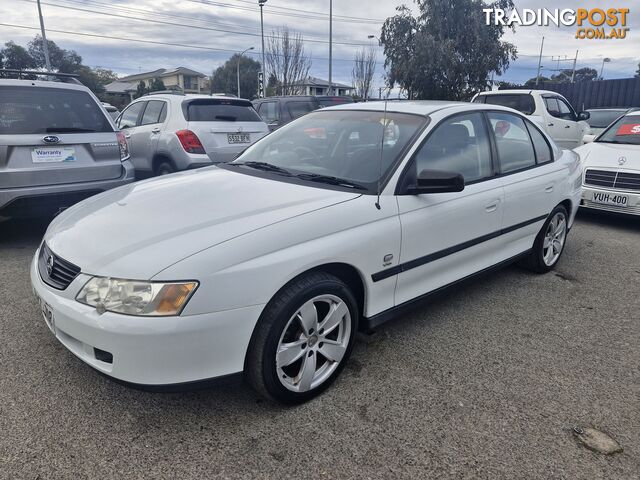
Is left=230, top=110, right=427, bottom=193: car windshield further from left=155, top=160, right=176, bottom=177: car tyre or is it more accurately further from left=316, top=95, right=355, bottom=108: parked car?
left=316, top=95, right=355, bottom=108: parked car

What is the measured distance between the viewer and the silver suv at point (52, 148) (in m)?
4.27

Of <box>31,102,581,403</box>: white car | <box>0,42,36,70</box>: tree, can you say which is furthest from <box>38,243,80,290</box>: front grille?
<box>0,42,36,70</box>: tree

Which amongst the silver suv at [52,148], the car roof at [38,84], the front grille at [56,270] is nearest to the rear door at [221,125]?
the silver suv at [52,148]

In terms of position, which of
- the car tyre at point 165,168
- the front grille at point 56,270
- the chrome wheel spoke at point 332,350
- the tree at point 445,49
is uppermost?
the tree at point 445,49

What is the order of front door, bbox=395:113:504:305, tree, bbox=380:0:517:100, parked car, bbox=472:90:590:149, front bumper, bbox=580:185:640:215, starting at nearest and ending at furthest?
1. front door, bbox=395:113:504:305
2. front bumper, bbox=580:185:640:215
3. parked car, bbox=472:90:590:149
4. tree, bbox=380:0:517:100

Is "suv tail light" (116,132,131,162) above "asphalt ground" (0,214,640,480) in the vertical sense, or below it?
above

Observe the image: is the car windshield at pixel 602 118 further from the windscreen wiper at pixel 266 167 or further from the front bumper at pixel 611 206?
the windscreen wiper at pixel 266 167

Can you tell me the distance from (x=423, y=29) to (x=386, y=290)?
64.3ft

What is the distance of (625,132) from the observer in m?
6.91

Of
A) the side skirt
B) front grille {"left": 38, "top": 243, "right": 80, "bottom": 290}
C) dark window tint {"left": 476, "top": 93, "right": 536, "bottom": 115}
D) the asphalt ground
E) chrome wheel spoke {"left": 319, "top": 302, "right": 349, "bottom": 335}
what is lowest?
the asphalt ground

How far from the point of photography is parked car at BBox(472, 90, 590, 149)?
403 inches

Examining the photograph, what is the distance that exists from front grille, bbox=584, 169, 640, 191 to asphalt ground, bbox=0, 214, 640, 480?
3.31 meters

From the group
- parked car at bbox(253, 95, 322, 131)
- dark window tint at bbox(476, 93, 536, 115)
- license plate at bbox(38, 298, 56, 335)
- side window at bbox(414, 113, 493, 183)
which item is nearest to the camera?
license plate at bbox(38, 298, 56, 335)

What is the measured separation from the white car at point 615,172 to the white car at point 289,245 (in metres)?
3.12
